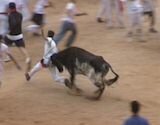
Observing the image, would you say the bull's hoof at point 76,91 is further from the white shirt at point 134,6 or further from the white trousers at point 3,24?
Answer: the white shirt at point 134,6

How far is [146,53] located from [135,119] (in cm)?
798

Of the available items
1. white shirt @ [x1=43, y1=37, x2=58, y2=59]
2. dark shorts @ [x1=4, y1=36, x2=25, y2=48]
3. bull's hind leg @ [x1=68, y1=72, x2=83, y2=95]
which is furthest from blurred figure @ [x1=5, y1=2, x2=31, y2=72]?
bull's hind leg @ [x1=68, y1=72, x2=83, y2=95]

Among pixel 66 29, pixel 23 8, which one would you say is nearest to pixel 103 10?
pixel 23 8

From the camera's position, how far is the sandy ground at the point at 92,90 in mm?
12484

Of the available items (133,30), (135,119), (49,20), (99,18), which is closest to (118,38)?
(133,30)

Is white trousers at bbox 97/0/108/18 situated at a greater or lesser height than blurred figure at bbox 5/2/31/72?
lesser

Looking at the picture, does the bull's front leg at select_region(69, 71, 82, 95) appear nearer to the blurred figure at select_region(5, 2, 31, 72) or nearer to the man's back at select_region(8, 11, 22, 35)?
A: the blurred figure at select_region(5, 2, 31, 72)

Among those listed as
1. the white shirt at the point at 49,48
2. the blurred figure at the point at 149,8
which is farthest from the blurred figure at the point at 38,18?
the white shirt at the point at 49,48

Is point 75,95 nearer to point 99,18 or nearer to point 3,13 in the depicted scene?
point 3,13

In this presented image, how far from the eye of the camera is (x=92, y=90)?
13977 millimetres

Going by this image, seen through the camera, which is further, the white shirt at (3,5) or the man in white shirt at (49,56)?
the white shirt at (3,5)

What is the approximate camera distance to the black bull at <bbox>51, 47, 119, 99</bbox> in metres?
13.0

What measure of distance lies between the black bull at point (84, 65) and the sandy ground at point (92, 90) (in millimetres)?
409

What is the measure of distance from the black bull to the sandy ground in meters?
0.41
